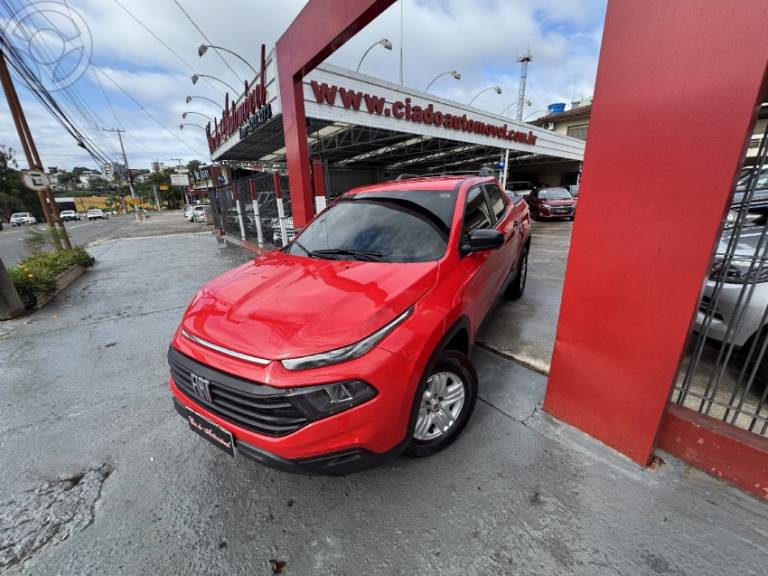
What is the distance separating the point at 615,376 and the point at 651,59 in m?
1.68

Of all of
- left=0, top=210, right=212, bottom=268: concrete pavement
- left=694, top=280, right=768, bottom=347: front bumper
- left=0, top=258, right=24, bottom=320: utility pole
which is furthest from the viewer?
left=0, top=210, right=212, bottom=268: concrete pavement

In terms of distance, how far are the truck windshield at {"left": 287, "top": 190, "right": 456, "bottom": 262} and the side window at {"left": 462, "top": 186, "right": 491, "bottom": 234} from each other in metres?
0.16

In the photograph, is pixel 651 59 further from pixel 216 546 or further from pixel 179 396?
pixel 216 546

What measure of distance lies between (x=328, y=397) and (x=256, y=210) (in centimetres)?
864

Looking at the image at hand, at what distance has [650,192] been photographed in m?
1.67

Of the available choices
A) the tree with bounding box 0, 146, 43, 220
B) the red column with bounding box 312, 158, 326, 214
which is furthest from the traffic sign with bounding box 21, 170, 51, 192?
the tree with bounding box 0, 146, 43, 220

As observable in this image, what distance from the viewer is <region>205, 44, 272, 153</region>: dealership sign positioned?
7609 mm

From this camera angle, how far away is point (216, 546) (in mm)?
1590

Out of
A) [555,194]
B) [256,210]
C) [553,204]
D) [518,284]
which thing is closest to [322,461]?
[518,284]

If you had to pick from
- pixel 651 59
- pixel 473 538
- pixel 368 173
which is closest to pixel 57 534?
pixel 473 538

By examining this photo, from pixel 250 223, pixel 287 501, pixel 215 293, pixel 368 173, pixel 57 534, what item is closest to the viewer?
pixel 57 534

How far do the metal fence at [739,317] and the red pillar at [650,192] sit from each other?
0.19 m

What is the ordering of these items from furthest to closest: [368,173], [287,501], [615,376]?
[368,173]
[615,376]
[287,501]

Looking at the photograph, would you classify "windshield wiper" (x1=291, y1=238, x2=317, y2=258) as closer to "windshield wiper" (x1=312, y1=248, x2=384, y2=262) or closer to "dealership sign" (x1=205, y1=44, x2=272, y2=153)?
"windshield wiper" (x1=312, y1=248, x2=384, y2=262)
